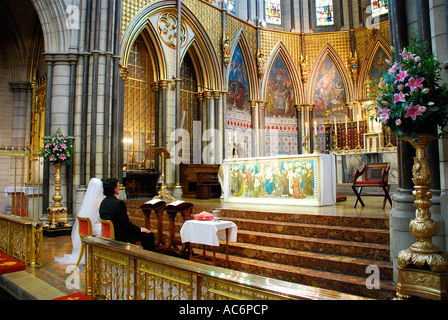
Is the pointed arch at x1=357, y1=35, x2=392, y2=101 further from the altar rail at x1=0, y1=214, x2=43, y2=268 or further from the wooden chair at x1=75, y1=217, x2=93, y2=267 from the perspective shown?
the altar rail at x1=0, y1=214, x2=43, y2=268

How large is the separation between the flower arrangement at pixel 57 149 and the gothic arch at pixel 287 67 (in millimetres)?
9895

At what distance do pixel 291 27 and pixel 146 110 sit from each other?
901 cm

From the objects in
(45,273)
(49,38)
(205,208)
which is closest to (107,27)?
(49,38)

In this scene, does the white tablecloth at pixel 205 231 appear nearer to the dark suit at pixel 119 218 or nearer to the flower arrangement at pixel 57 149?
the dark suit at pixel 119 218

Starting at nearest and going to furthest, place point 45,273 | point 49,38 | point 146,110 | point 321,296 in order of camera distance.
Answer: point 321,296
point 45,273
point 49,38
point 146,110

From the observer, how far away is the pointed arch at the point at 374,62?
50.3ft

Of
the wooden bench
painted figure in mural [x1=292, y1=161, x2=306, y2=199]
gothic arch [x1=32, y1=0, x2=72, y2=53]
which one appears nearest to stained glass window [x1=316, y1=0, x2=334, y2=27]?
the wooden bench

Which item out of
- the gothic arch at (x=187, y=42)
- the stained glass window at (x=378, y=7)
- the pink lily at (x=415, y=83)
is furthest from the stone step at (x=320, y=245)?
the stained glass window at (x=378, y=7)

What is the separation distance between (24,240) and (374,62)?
52.3 ft

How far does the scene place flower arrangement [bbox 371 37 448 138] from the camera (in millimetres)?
3131

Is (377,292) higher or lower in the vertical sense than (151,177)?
lower

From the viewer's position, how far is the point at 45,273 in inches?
177

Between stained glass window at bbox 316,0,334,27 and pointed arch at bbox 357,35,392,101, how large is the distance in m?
2.71
